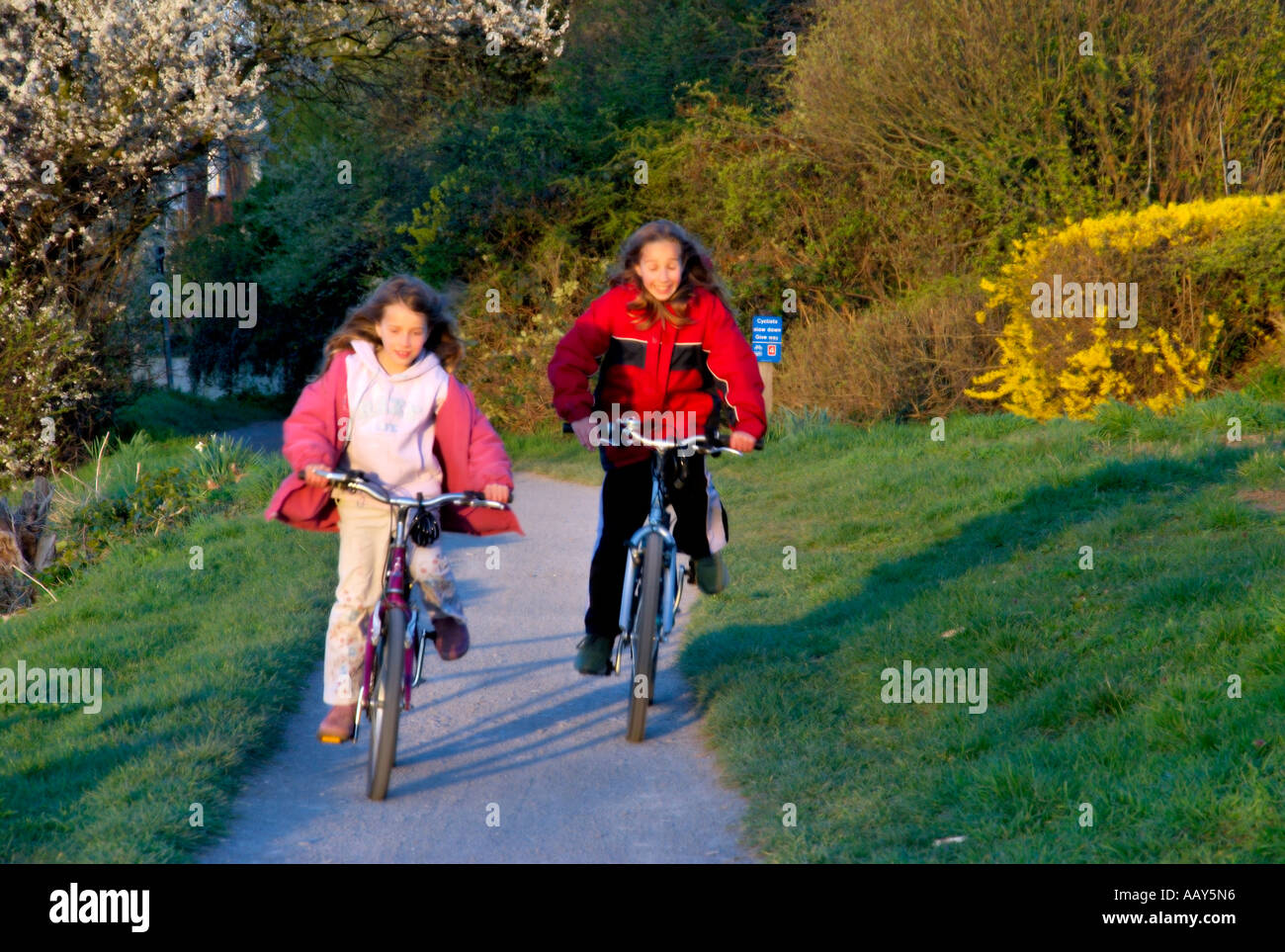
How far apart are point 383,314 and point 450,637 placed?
1245 millimetres

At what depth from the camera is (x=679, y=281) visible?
5324 millimetres

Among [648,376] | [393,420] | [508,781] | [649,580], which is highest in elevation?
[648,376]

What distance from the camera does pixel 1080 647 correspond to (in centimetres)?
547

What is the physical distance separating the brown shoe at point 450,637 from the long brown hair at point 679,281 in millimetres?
1495

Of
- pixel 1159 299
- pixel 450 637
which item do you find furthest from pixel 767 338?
pixel 450 637

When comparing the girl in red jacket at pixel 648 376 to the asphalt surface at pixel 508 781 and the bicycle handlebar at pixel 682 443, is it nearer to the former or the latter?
the bicycle handlebar at pixel 682 443

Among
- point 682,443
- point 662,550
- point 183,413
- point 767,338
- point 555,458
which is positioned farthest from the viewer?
point 183,413

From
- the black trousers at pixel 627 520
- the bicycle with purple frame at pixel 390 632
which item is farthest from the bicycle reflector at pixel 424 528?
the black trousers at pixel 627 520

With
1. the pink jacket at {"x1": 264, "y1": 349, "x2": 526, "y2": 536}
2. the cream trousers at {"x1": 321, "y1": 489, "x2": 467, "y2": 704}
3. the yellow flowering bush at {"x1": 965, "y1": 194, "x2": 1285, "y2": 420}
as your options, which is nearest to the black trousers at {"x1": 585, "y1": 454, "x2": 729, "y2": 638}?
the pink jacket at {"x1": 264, "y1": 349, "x2": 526, "y2": 536}

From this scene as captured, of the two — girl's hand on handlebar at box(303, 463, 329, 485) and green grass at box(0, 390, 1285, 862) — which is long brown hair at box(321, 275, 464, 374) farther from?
green grass at box(0, 390, 1285, 862)

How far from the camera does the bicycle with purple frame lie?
4379 millimetres

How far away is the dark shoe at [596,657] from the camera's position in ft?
17.9

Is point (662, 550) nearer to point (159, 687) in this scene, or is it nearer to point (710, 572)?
point (710, 572)
